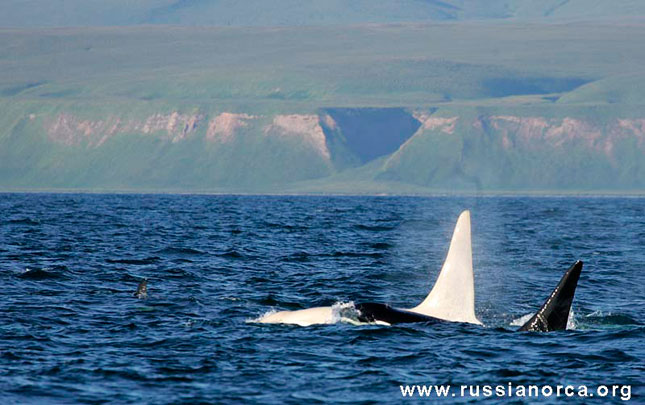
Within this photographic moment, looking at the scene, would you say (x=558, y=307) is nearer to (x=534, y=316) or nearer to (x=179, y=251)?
(x=534, y=316)

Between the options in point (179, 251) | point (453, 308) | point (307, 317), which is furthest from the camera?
point (179, 251)

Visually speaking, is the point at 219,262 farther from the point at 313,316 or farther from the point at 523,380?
the point at 523,380

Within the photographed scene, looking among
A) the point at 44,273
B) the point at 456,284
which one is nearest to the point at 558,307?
the point at 456,284

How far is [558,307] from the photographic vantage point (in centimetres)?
2516

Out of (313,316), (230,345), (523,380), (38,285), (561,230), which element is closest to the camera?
(523,380)

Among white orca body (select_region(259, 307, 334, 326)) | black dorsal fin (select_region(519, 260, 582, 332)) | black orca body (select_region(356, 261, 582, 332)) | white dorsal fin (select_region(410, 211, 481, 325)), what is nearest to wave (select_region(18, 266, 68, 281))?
white orca body (select_region(259, 307, 334, 326))

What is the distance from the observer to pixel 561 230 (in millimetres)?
84938

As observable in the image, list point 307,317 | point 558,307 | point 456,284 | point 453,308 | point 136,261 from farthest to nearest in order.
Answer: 1. point 136,261
2. point 307,317
3. point 453,308
4. point 456,284
5. point 558,307

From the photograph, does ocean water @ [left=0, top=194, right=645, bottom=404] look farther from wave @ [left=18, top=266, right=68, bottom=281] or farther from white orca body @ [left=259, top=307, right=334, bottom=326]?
white orca body @ [left=259, top=307, right=334, bottom=326]

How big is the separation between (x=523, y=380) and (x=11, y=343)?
1068 cm

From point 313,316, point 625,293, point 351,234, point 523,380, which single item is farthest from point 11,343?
point 351,234

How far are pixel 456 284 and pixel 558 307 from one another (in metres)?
2.38

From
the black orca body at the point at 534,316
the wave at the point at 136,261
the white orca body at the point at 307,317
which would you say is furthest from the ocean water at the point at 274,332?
the white orca body at the point at 307,317

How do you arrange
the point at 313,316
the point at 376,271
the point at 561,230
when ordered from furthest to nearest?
the point at 561,230, the point at 376,271, the point at 313,316
